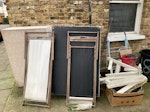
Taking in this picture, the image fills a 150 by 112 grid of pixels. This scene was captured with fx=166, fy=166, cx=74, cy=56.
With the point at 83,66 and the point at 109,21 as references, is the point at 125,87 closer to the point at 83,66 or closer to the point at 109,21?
the point at 83,66

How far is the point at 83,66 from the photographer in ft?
9.54

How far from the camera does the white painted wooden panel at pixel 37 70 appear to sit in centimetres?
289

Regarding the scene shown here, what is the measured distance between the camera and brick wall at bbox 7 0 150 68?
346cm

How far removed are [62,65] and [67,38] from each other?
51cm

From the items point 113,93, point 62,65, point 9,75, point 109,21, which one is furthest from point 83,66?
point 9,75

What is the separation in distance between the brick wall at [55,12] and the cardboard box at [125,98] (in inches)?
67.4

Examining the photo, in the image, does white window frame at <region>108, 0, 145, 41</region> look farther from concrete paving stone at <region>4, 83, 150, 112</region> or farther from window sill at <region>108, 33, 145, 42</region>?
concrete paving stone at <region>4, 83, 150, 112</region>

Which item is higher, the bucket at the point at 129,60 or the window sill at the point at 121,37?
the window sill at the point at 121,37

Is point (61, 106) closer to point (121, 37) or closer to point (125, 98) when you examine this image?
point (125, 98)

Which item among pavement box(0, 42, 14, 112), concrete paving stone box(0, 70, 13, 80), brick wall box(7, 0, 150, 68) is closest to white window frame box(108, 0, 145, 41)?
brick wall box(7, 0, 150, 68)

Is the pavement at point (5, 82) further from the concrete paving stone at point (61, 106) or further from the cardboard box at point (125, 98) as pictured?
the cardboard box at point (125, 98)

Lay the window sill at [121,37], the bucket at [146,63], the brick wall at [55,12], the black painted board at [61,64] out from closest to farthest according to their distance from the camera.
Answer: the black painted board at [61,64] < the brick wall at [55,12] < the bucket at [146,63] < the window sill at [121,37]

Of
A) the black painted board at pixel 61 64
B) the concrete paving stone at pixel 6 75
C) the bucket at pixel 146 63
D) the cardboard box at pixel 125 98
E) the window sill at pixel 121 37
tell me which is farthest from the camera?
the concrete paving stone at pixel 6 75

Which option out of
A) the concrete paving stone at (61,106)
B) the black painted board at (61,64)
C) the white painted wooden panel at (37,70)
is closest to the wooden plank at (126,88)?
the concrete paving stone at (61,106)
